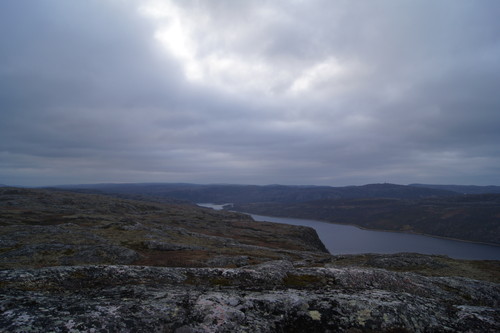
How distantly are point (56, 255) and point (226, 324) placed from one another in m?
30.1

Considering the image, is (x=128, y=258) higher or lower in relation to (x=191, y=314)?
lower

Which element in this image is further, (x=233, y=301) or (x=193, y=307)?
(x=233, y=301)

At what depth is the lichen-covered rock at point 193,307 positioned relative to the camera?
8.15 m

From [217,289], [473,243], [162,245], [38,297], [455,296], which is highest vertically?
[38,297]

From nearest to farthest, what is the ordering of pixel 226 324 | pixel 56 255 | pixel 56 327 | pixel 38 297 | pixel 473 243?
pixel 56 327, pixel 226 324, pixel 38 297, pixel 56 255, pixel 473 243

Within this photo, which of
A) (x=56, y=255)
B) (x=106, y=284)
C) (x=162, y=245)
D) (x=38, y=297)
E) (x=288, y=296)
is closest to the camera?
(x=38, y=297)

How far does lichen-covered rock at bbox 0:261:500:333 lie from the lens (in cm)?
815

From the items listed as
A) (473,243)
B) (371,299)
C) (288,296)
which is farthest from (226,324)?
(473,243)

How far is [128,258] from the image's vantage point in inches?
1200

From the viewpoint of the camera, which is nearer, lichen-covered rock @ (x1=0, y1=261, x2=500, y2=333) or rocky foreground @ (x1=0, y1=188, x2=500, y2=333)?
lichen-covered rock @ (x1=0, y1=261, x2=500, y2=333)

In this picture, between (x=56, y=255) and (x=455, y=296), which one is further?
(x=56, y=255)

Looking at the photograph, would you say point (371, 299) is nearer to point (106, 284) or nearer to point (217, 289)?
point (217, 289)

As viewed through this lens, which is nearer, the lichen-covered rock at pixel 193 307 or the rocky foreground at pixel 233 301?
the lichen-covered rock at pixel 193 307

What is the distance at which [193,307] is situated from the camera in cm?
948
